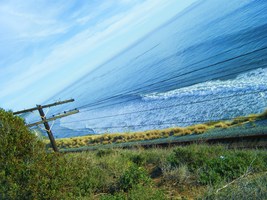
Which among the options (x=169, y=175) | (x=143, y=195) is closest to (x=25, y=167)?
(x=143, y=195)

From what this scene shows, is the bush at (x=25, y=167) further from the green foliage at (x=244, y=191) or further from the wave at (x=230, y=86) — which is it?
the wave at (x=230, y=86)

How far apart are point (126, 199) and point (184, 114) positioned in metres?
23.6

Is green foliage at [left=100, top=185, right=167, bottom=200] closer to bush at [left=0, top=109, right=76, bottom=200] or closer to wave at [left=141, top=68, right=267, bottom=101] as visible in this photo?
bush at [left=0, top=109, right=76, bottom=200]

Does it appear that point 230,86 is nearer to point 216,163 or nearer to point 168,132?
point 168,132

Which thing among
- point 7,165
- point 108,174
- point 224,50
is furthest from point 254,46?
point 7,165

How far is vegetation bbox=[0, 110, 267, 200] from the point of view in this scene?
5.31 m

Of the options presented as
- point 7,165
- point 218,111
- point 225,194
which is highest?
point 7,165

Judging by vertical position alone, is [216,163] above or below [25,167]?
below

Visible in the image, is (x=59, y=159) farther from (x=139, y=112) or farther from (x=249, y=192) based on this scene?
(x=139, y=112)

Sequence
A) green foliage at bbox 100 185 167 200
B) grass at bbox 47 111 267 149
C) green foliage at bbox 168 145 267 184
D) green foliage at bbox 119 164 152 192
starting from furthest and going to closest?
grass at bbox 47 111 267 149 < green foliage at bbox 119 164 152 192 < green foliage at bbox 168 145 267 184 < green foliage at bbox 100 185 167 200

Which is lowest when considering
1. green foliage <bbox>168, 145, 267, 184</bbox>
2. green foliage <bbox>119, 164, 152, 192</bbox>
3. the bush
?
green foliage <bbox>168, 145, 267, 184</bbox>

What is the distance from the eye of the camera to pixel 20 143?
606 centimetres

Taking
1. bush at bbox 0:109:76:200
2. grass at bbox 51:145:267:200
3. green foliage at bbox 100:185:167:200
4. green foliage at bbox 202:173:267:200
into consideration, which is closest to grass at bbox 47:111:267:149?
grass at bbox 51:145:267:200

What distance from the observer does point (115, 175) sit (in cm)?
799
